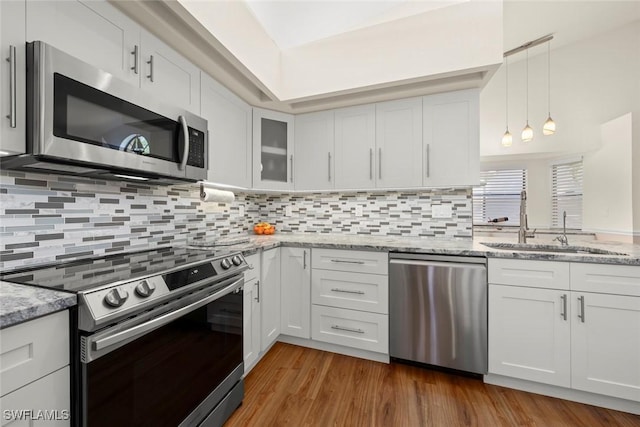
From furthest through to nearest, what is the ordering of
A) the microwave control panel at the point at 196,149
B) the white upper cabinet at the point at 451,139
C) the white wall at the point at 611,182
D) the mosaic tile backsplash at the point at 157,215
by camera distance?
the white wall at the point at 611,182
the white upper cabinet at the point at 451,139
the microwave control panel at the point at 196,149
the mosaic tile backsplash at the point at 157,215

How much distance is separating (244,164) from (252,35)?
971 millimetres

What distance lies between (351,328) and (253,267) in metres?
0.93

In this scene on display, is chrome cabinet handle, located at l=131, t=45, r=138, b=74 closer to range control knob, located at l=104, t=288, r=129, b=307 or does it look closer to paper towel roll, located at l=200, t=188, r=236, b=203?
paper towel roll, located at l=200, t=188, r=236, b=203

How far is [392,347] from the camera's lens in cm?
202

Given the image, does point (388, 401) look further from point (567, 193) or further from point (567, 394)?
point (567, 193)

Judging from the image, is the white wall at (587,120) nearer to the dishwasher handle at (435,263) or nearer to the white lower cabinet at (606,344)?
the white lower cabinet at (606,344)

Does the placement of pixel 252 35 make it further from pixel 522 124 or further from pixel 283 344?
pixel 522 124

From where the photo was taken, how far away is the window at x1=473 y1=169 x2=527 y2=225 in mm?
4531

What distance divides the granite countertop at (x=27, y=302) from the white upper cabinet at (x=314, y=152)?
204 centimetres

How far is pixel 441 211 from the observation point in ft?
8.25

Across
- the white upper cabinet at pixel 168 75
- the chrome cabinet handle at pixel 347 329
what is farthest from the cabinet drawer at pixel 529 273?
the white upper cabinet at pixel 168 75

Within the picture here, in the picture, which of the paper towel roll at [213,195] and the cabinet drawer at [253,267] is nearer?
the cabinet drawer at [253,267]

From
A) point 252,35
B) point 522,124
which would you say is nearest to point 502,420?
point 252,35

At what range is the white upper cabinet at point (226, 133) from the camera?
6.39 ft
